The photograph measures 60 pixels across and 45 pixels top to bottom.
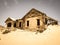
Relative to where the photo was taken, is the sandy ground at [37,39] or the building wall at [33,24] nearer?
the sandy ground at [37,39]

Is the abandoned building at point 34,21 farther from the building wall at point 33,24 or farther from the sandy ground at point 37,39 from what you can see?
the sandy ground at point 37,39

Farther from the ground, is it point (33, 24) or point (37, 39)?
point (33, 24)

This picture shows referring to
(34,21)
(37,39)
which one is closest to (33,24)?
(34,21)

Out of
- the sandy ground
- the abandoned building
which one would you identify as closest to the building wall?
the abandoned building

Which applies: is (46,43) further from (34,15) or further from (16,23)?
(16,23)

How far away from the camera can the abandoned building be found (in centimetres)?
1795

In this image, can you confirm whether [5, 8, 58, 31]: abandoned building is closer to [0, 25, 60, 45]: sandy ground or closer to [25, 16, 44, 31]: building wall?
[25, 16, 44, 31]: building wall

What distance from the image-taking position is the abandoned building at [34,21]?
18.0 m

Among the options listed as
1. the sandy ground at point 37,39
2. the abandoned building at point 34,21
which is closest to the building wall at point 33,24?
the abandoned building at point 34,21

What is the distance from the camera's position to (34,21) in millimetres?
18641

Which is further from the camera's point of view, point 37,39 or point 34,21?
point 34,21

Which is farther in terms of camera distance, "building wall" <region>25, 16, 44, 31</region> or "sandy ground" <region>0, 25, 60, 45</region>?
"building wall" <region>25, 16, 44, 31</region>

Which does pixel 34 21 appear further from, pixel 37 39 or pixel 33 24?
pixel 37 39

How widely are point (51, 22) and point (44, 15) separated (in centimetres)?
155
